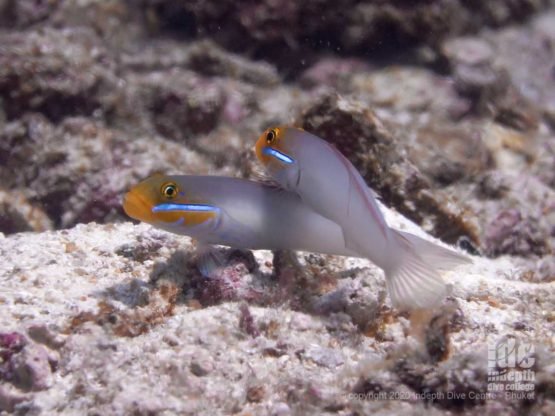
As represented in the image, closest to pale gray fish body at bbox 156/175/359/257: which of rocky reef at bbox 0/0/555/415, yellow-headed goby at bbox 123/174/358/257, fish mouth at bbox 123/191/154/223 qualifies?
yellow-headed goby at bbox 123/174/358/257

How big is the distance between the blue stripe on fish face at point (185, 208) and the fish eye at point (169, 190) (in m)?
0.05

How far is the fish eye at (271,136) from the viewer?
2875mm

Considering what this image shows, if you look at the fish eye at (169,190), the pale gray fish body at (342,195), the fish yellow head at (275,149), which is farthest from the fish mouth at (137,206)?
the pale gray fish body at (342,195)

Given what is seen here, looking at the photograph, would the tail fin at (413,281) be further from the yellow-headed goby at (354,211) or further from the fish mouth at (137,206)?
the fish mouth at (137,206)

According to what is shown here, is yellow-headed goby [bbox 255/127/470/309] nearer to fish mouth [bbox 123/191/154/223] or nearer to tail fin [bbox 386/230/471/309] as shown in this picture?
tail fin [bbox 386/230/471/309]

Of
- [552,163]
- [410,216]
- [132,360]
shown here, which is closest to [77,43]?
[410,216]

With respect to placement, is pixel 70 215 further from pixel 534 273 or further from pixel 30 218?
pixel 534 273

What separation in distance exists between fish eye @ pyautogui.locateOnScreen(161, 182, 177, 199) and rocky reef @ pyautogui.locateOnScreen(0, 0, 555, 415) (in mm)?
600

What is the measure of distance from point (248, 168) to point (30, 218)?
2823mm

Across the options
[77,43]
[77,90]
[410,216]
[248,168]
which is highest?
[77,43]

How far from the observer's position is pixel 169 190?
113 inches

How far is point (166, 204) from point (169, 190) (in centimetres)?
8

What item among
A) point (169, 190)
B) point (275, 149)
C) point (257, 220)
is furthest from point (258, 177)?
point (169, 190)

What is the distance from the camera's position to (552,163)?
7164 mm
